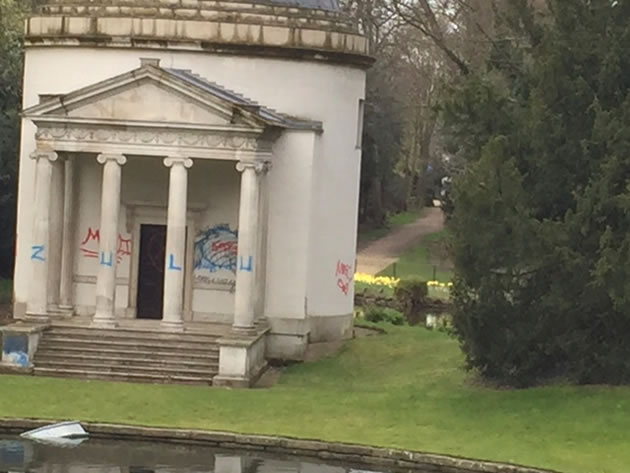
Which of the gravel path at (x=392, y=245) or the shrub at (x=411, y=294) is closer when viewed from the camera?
the shrub at (x=411, y=294)

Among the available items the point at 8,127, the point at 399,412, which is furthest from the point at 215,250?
the point at 8,127

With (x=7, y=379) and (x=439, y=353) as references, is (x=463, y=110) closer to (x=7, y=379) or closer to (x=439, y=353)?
(x=439, y=353)

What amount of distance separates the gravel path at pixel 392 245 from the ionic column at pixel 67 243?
94.1 ft

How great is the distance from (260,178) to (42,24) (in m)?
6.33

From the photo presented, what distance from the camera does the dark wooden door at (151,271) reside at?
31.0 m

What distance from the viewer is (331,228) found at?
31.4 meters

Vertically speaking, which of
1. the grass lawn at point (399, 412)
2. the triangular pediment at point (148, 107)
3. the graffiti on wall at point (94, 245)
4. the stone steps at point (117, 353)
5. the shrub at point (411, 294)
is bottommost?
the grass lawn at point (399, 412)

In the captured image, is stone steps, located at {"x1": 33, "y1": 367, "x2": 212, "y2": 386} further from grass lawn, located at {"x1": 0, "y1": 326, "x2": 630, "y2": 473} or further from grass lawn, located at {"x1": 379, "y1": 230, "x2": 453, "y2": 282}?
grass lawn, located at {"x1": 379, "y1": 230, "x2": 453, "y2": 282}

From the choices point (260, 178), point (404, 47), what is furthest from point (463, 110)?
point (404, 47)

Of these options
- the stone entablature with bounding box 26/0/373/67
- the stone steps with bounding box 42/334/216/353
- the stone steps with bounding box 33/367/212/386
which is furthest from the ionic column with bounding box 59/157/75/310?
the stone steps with bounding box 33/367/212/386

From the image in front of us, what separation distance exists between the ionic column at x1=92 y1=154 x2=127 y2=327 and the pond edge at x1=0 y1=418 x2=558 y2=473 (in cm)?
640

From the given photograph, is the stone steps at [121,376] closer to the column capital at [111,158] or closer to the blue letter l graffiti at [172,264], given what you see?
the blue letter l graffiti at [172,264]

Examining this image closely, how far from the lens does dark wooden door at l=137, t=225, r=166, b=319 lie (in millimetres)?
31031

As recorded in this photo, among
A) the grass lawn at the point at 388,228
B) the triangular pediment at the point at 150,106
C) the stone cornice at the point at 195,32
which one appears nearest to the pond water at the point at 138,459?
the triangular pediment at the point at 150,106
